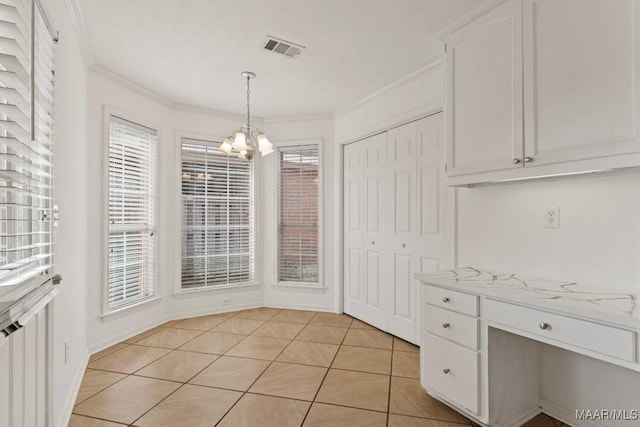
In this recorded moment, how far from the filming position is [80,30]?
7.75ft

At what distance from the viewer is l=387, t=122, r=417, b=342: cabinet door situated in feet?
10.7

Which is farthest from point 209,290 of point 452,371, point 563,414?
point 563,414

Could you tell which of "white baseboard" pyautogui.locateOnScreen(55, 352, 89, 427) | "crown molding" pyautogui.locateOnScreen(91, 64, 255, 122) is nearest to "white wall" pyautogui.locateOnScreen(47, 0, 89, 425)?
"white baseboard" pyautogui.locateOnScreen(55, 352, 89, 427)

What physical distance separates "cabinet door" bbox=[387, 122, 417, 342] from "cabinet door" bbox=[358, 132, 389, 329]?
0.10 meters

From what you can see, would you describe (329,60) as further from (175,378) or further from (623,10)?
(175,378)

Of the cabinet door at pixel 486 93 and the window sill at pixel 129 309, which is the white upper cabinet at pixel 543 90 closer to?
the cabinet door at pixel 486 93

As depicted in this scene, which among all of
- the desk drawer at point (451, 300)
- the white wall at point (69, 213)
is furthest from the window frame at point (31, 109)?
the desk drawer at point (451, 300)

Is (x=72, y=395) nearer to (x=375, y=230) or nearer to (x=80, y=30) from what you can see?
(x=80, y=30)

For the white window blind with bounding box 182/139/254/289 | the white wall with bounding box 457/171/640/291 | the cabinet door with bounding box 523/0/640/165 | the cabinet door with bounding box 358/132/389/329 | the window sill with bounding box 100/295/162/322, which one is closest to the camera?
the cabinet door with bounding box 523/0/640/165

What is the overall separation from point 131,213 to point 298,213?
1.96 meters

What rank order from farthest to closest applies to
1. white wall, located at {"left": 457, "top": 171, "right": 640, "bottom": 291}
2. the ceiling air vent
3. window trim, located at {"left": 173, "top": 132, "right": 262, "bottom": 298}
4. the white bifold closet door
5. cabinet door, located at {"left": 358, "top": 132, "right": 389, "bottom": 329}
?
window trim, located at {"left": 173, "top": 132, "right": 262, "bottom": 298}
cabinet door, located at {"left": 358, "top": 132, "right": 389, "bottom": 329}
the white bifold closet door
the ceiling air vent
white wall, located at {"left": 457, "top": 171, "right": 640, "bottom": 291}

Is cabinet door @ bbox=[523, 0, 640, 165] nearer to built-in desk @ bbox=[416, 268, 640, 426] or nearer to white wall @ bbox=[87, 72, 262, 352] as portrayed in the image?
built-in desk @ bbox=[416, 268, 640, 426]

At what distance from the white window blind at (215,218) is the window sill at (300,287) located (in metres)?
0.41

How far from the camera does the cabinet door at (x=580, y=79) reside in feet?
4.94
